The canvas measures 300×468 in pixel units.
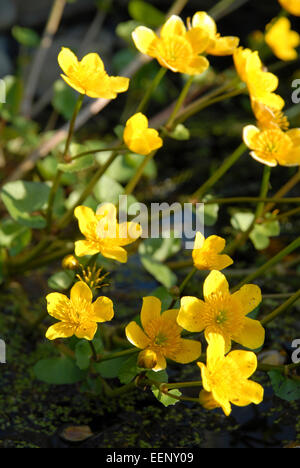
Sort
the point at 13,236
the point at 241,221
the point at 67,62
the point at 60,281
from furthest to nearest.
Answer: the point at 13,236
the point at 241,221
the point at 60,281
the point at 67,62

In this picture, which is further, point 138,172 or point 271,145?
point 138,172

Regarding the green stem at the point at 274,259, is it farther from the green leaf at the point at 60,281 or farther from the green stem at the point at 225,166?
the green leaf at the point at 60,281

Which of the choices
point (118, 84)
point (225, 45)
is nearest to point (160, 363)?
point (118, 84)

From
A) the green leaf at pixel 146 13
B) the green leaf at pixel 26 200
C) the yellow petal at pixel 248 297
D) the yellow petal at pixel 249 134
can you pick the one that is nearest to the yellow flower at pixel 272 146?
the yellow petal at pixel 249 134

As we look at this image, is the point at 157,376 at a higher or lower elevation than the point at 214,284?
lower

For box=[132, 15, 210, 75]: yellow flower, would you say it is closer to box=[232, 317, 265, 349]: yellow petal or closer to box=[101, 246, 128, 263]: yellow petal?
box=[101, 246, 128, 263]: yellow petal

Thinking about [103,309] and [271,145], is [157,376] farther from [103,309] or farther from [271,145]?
A: [271,145]
